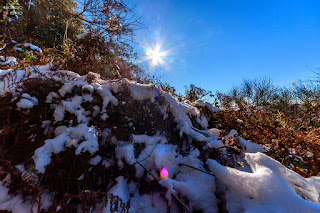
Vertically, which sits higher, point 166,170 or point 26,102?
point 26,102

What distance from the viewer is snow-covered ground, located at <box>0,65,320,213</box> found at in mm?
1032

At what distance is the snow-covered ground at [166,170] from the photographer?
40.6 inches

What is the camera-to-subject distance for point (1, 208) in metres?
0.95

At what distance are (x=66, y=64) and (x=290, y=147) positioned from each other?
5.22 m

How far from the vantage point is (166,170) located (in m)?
1.43

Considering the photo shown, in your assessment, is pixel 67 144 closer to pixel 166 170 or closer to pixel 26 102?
pixel 26 102

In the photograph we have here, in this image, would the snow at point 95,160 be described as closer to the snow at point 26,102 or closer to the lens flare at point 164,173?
the lens flare at point 164,173

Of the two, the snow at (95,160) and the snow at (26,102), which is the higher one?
the snow at (26,102)

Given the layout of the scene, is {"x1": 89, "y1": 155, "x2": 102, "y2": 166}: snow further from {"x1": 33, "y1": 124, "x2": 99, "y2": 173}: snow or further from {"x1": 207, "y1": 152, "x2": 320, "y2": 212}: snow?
{"x1": 207, "y1": 152, "x2": 320, "y2": 212}: snow

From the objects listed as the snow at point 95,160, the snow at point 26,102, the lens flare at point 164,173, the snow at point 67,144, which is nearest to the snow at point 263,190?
the lens flare at point 164,173

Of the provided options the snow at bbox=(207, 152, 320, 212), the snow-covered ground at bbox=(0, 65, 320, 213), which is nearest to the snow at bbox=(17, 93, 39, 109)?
the snow-covered ground at bbox=(0, 65, 320, 213)

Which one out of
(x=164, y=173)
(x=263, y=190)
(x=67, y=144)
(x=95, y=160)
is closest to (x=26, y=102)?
(x=67, y=144)

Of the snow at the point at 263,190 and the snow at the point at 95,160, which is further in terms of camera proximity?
the snow at the point at 95,160

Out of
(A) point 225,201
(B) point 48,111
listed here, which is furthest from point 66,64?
(A) point 225,201
